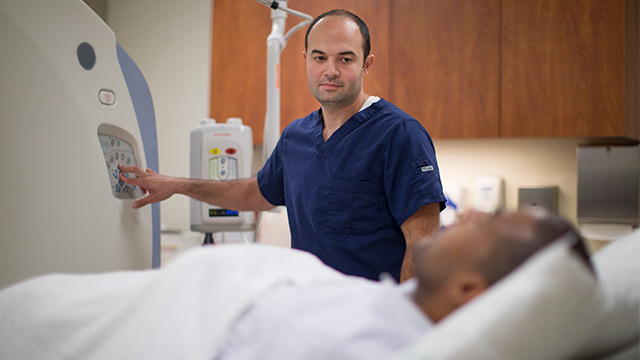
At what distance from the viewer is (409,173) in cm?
122

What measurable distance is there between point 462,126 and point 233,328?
7.06ft

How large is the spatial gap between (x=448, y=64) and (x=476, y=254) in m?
2.11

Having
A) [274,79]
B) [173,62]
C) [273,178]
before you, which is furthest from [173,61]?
[273,178]

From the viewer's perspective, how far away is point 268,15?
9.21 ft

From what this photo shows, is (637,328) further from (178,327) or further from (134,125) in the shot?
(134,125)

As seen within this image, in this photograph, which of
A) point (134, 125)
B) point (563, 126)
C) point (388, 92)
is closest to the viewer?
point (134, 125)

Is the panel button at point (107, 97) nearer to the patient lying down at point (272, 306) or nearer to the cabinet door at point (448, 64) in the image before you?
the patient lying down at point (272, 306)

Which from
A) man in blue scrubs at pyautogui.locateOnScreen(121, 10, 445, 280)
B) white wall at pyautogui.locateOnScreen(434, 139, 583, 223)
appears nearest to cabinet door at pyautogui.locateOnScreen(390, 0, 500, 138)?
white wall at pyautogui.locateOnScreen(434, 139, 583, 223)

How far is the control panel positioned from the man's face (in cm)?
53

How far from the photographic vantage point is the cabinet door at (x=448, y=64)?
8.09 feet

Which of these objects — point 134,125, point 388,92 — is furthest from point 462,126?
point 134,125

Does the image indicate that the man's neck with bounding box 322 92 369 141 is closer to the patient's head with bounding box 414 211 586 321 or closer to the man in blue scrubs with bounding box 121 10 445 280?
the man in blue scrubs with bounding box 121 10 445 280

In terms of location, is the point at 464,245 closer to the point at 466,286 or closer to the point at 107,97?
the point at 466,286

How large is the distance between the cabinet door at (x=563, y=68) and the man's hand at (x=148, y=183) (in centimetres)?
181
